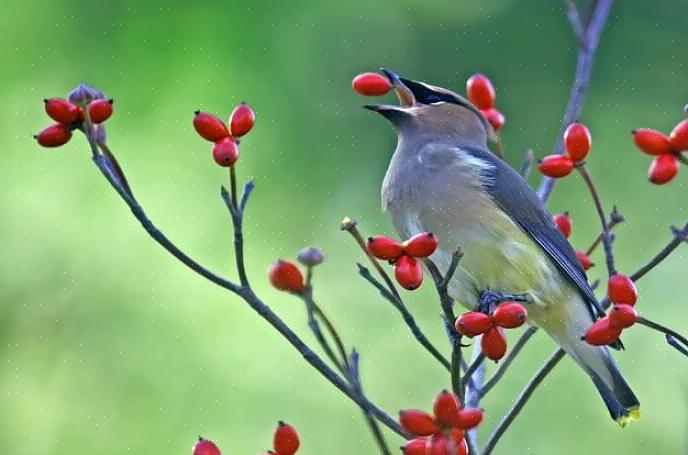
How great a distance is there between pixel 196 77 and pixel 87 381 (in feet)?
3.87

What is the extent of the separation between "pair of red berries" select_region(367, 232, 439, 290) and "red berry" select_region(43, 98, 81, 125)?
57cm

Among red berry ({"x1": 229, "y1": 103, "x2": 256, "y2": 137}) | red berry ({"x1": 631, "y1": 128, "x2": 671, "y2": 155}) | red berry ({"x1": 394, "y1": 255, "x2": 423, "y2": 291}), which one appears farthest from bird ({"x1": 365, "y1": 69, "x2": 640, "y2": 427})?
red berry ({"x1": 229, "y1": 103, "x2": 256, "y2": 137})

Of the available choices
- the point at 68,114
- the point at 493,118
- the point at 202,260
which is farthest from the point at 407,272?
the point at 202,260

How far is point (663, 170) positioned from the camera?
108 inches

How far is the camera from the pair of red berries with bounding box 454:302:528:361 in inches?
105

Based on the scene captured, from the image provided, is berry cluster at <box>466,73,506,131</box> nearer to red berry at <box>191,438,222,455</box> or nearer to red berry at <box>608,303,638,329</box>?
red berry at <box>608,303,638,329</box>

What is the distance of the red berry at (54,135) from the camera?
262cm

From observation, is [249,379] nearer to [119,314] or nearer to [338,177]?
[119,314]

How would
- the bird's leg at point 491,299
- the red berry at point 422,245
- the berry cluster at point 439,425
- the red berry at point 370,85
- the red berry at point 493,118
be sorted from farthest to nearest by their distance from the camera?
the bird's leg at point 491,299, the red berry at point 493,118, the red berry at point 370,85, the red berry at point 422,245, the berry cluster at point 439,425

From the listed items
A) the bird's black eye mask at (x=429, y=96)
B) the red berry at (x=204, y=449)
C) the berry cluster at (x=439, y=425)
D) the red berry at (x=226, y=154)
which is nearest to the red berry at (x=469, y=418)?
the berry cluster at (x=439, y=425)

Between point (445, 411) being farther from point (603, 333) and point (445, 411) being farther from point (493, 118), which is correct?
point (493, 118)

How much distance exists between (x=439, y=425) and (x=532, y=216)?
1558mm

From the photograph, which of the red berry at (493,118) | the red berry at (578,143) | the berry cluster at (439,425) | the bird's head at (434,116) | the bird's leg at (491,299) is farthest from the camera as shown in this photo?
the bird's head at (434,116)

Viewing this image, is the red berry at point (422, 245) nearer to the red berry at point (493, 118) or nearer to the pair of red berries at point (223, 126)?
the pair of red berries at point (223, 126)
